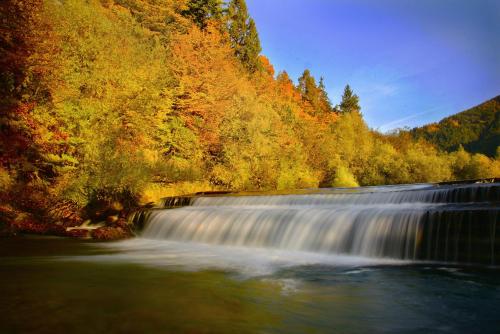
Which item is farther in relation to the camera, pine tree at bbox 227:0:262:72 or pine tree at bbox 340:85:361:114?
pine tree at bbox 340:85:361:114

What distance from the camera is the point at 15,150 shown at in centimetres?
1569

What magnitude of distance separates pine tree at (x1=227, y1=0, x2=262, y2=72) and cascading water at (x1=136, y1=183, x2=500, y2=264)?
33.3 m

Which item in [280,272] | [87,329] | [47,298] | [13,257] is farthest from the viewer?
[13,257]

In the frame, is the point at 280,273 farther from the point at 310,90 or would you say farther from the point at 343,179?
the point at 310,90

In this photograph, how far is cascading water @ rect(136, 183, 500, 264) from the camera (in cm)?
823

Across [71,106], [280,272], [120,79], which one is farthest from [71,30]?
[280,272]

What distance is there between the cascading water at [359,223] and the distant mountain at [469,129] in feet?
164

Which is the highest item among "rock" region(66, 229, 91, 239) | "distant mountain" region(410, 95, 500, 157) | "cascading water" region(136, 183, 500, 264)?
"distant mountain" region(410, 95, 500, 157)

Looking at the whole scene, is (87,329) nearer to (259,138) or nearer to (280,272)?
(280,272)

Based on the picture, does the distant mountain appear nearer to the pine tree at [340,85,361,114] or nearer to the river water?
the pine tree at [340,85,361,114]

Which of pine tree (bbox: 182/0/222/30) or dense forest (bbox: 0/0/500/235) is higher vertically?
pine tree (bbox: 182/0/222/30)

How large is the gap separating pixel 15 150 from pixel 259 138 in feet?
46.5

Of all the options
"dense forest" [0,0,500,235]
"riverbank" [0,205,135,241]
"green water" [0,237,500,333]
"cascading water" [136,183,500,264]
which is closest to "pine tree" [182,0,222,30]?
"dense forest" [0,0,500,235]

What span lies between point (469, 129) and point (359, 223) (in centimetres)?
7043
